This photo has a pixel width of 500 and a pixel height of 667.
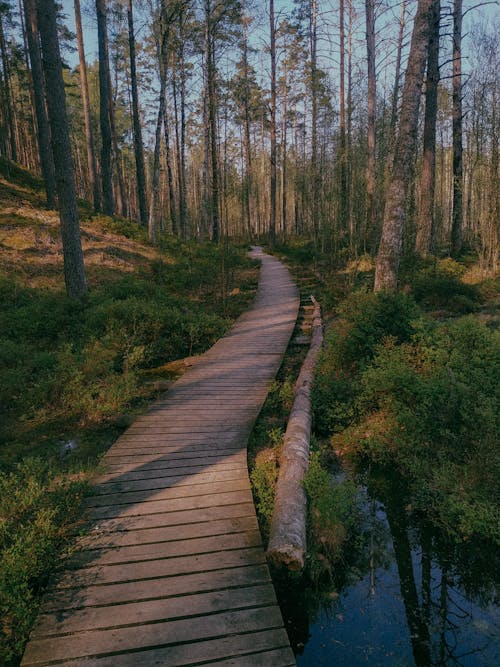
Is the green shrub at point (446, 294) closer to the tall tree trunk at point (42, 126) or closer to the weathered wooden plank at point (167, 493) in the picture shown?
the weathered wooden plank at point (167, 493)

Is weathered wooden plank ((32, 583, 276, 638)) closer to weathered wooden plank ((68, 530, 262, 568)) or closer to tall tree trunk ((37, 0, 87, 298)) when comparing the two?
weathered wooden plank ((68, 530, 262, 568))

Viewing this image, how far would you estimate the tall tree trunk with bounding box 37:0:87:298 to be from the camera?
30.6 feet

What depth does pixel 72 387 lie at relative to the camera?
6203 millimetres

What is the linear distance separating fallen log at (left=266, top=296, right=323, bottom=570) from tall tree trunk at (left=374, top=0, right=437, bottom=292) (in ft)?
11.7

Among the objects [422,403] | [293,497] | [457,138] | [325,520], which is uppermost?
[457,138]

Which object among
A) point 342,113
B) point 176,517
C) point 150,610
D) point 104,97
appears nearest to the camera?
point 150,610

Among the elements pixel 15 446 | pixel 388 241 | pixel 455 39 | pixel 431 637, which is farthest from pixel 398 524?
pixel 455 39

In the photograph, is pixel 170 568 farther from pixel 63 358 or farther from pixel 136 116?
pixel 136 116

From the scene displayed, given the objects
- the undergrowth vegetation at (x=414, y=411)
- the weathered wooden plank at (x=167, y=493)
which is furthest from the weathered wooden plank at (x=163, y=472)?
the undergrowth vegetation at (x=414, y=411)

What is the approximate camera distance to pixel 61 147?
9.75 metres

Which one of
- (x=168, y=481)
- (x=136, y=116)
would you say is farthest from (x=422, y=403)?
(x=136, y=116)

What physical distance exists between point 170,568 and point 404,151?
7.89 meters

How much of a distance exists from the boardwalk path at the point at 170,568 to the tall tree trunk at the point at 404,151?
15.0 feet

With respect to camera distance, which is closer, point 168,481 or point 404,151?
point 168,481
